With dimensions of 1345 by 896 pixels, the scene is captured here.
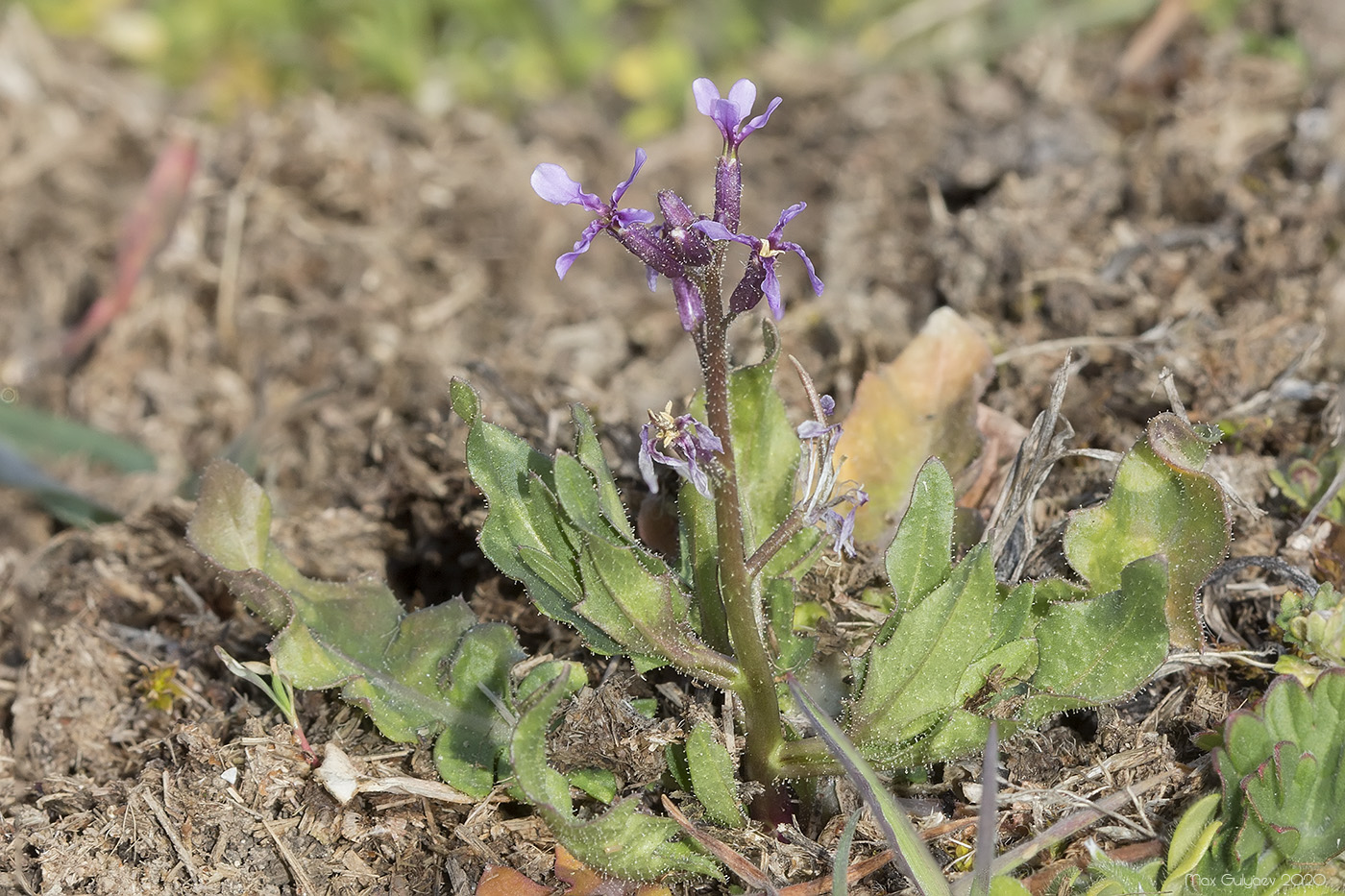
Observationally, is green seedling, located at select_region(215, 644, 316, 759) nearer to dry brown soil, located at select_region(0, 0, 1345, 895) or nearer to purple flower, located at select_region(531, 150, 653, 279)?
dry brown soil, located at select_region(0, 0, 1345, 895)

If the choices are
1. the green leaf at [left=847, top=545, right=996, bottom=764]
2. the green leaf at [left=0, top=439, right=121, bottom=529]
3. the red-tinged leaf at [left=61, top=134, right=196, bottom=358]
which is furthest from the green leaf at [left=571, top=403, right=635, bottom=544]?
the red-tinged leaf at [left=61, top=134, right=196, bottom=358]

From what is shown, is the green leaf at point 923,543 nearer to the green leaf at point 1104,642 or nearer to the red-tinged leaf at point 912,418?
the green leaf at point 1104,642

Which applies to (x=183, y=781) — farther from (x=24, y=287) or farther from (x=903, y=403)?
(x=24, y=287)

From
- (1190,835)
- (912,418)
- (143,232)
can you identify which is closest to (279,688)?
(912,418)

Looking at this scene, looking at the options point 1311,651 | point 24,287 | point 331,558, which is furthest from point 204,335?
point 1311,651

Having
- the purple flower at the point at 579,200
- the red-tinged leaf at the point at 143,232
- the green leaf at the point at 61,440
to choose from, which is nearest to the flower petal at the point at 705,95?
the purple flower at the point at 579,200
